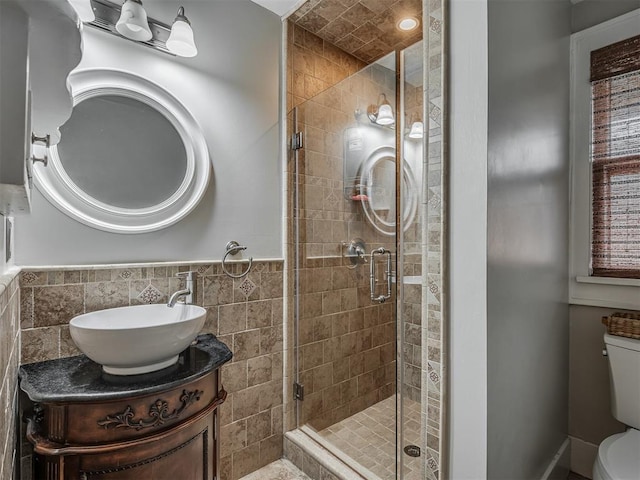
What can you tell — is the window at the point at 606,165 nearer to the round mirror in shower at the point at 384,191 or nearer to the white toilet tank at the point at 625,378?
the white toilet tank at the point at 625,378

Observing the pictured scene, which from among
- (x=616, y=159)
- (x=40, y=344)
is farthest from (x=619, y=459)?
(x=40, y=344)

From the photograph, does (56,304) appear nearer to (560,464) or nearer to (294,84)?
(294,84)

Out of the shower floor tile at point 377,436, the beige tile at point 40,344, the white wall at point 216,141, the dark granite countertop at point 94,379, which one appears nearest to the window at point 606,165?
the shower floor tile at point 377,436

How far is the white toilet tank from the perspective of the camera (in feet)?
5.10

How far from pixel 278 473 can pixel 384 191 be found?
1635 mm

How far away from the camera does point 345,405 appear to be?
6.26 feet

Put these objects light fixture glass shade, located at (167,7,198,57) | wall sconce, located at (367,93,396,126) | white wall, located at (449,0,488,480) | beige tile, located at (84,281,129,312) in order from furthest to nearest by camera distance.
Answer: wall sconce, located at (367,93,396,126) → light fixture glass shade, located at (167,7,198,57) → beige tile, located at (84,281,129,312) → white wall, located at (449,0,488,480)

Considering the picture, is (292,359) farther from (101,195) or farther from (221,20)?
(221,20)

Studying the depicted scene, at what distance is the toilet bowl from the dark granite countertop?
148cm

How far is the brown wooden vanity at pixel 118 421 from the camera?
101 centimetres

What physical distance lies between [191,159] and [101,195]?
16.9 inches

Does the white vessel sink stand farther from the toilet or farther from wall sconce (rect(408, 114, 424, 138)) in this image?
the toilet

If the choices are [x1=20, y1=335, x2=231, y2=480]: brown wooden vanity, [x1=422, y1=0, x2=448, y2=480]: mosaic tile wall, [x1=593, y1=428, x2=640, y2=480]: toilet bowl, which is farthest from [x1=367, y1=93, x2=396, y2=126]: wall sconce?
[x1=593, y1=428, x2=640, y2=480]: toilet bowl

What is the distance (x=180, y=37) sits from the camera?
4.94 ft
